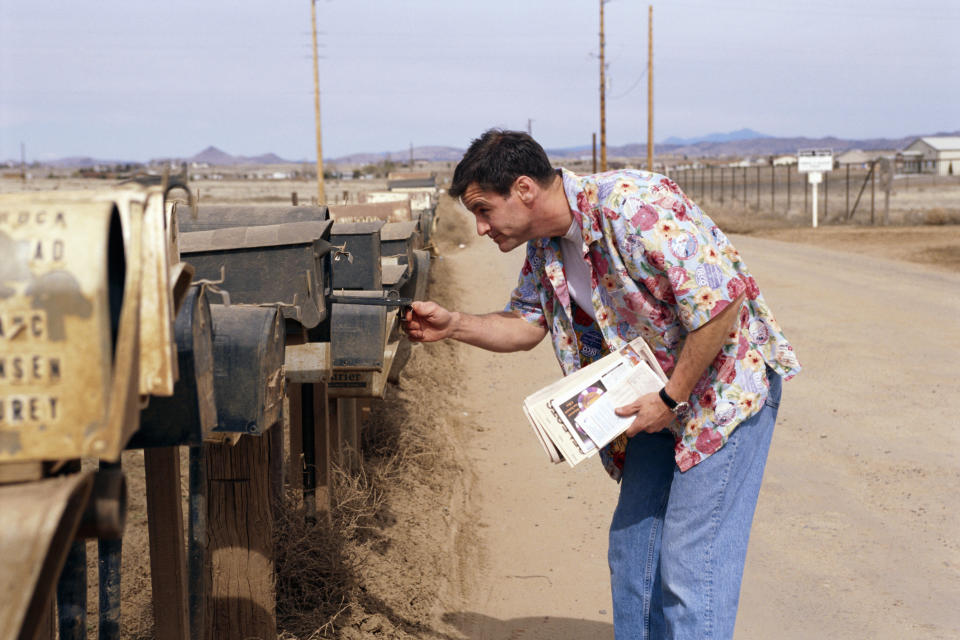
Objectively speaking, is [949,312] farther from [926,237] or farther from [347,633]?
[926,237]

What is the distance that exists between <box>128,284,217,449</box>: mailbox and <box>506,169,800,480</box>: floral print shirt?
1183 mm

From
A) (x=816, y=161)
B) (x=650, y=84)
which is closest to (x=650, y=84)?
(x=650, y=84)

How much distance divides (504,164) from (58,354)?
1559 millimetres

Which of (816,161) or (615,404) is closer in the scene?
(615,404)

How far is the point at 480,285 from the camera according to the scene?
15305 millimetres

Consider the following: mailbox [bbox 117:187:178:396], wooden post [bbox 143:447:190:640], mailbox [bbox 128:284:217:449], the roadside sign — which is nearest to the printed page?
wooden post [bbox 143:447:190:640]

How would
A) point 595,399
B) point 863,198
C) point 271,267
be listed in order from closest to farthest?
point 595,399, point 271,267, point 863,198

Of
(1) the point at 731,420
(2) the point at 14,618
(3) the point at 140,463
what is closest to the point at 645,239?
(1) the point at 731,420

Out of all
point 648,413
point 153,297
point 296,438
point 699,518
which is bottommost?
point 296,438

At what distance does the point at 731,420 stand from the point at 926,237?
846 inches

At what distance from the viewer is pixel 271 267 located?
300 cm

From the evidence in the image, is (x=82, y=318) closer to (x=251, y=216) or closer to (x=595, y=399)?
(x=595, y=399)

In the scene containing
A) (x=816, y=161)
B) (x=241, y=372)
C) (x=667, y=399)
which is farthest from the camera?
(x=816, y=161)

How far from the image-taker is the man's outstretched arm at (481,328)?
3236 mm
